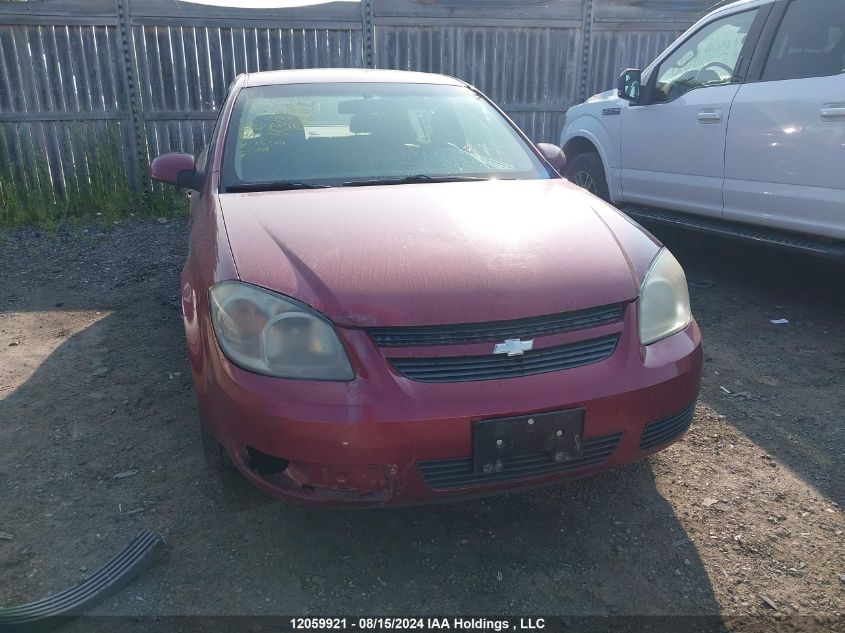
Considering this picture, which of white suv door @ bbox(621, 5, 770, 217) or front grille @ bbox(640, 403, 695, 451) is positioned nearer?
front grille @ bbox(640, 403, 695, 451)

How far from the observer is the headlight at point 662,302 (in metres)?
2.23

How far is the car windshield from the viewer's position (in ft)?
9.85

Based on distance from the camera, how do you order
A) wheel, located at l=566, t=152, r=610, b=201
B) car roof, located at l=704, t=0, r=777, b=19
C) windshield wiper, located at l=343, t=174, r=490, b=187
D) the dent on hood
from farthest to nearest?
wheel, located at l=566, t=152, r=610, b=201, car roof, located at l=704, t=0, r=777, b=19, windshield wiper, located at l=343, t=174, r=490, b=187, the dent on hood

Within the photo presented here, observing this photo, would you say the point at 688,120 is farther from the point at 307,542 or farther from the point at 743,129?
the point at 307,542

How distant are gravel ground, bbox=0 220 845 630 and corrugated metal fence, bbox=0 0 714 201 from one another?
449 cm

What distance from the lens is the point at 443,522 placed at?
7.89ft

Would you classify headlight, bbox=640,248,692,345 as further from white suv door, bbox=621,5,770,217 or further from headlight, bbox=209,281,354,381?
white suv door, bbox=621,5,770,217

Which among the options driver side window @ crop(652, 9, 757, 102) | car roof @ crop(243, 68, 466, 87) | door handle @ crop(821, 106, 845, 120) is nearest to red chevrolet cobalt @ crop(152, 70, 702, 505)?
car roof @ crop(243, 68, 466, 87)

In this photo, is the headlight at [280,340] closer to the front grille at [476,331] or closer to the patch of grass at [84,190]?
the front grille at [476,331]

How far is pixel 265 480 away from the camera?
205 centimetres

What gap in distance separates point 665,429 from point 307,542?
1.24 m

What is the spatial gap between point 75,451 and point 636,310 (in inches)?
90.2

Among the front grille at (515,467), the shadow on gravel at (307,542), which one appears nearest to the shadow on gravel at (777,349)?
the shadow on gravel at (307,542)

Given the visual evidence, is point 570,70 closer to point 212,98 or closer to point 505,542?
point 212,98
